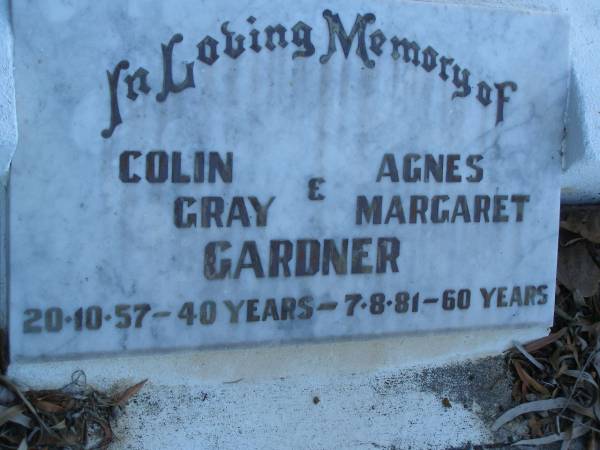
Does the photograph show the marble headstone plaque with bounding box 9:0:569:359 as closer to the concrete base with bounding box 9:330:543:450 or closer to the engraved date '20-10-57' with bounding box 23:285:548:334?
the engraved date '20-10-57' with bounding box 23:285:548:334

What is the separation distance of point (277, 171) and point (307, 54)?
284 millimetres

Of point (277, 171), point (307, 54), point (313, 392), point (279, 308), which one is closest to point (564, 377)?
point (313, 392)

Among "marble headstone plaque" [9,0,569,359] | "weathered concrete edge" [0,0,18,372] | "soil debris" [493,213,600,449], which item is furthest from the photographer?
"soil debris" [493,213,600,449]

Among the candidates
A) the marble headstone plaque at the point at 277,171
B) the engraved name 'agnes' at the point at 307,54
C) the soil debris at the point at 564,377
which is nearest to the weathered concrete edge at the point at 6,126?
the marble headstone plaque at the point at 277,171

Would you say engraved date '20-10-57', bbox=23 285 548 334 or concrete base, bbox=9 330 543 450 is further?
concrete base, bbox=9 330 543 450

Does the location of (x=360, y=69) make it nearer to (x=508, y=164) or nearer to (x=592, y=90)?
(x=508, y=164)

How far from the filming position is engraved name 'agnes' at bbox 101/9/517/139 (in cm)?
151

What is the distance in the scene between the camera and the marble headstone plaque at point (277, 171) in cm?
149

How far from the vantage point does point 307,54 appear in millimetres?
1627

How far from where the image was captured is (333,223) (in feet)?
5.49

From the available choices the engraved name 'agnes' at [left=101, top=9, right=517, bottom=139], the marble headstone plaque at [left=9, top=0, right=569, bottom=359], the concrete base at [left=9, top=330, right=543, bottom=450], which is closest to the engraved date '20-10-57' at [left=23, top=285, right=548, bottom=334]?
the marble headstone plaque at [left=9, top=0, right=569, bottom=359]

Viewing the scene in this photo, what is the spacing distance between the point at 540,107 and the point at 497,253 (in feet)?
1.31

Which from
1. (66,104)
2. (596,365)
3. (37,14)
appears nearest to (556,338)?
(596,365)

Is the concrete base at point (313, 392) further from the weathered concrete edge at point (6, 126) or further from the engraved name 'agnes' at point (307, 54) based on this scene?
the engraved name 'agnes' at point (307, 54)
